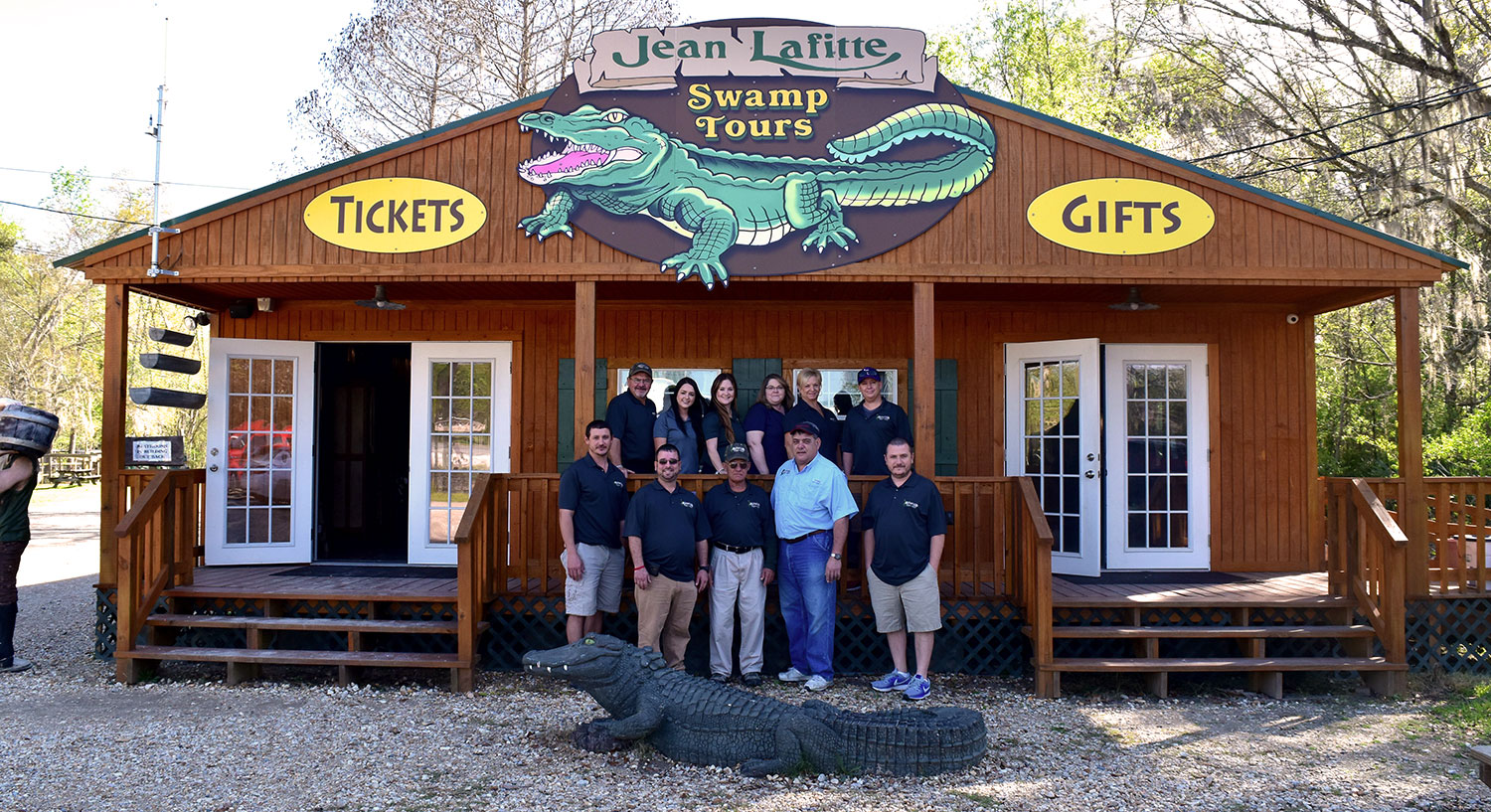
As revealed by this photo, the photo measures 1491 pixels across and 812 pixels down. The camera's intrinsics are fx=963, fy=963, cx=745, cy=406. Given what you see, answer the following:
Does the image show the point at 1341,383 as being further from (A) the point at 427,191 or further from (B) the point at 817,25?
(A) the point at 427,191

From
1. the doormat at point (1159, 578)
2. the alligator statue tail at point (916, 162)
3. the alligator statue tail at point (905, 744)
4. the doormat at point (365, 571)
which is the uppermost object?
the alligator statue tail at point (916, 162)

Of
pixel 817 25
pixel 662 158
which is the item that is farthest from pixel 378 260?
pixel 817 25

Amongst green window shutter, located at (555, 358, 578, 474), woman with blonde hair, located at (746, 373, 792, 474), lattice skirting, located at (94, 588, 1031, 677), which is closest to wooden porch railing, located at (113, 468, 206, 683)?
lattice skirting, located at (94, 588, 1031, 677)

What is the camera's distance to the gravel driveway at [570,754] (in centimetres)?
397

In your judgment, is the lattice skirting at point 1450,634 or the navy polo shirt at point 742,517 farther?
the lattice skirting at point 1450,634

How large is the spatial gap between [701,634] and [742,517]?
102 centimetres

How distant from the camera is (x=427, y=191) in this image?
20.4 feet

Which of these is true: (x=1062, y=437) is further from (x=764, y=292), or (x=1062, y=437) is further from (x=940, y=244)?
(x=764, y=292)

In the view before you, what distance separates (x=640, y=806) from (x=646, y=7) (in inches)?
635

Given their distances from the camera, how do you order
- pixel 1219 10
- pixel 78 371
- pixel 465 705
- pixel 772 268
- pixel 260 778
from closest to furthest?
pixel 260 778
pixel 465 705
pixel 772 268
pixel 1219 10
pixel 78 371

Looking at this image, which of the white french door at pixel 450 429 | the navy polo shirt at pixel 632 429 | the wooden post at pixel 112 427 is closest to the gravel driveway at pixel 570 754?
the wooden post at pixel 112 427

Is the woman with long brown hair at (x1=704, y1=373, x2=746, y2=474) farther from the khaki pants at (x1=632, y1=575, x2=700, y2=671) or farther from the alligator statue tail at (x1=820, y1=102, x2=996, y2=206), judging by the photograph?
the alligator statue tail at (x1=820, y1=102, x2=996, y2=206)

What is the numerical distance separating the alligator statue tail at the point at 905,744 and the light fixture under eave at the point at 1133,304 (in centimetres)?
396

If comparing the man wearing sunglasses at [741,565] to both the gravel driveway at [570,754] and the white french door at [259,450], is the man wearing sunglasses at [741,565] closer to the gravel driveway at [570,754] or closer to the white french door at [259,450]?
the gravel driveway at [570,754]
